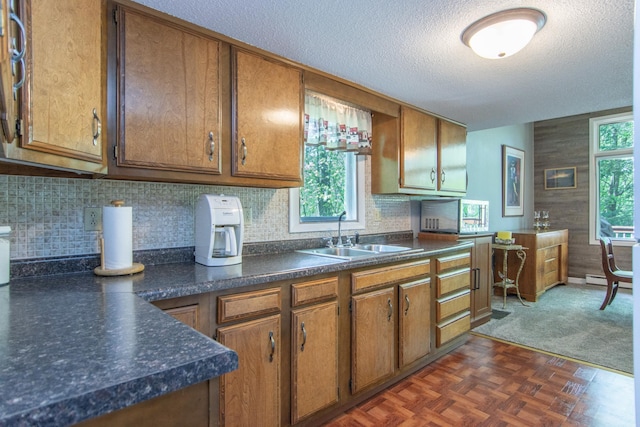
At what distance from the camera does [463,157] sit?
11.7ft

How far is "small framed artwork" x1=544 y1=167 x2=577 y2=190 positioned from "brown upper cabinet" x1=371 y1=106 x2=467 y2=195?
12.1 feet

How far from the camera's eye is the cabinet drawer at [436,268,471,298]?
2.71m

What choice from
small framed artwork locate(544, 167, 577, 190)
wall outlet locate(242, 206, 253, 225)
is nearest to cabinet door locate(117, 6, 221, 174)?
wall outlet locate(242, 206, 253, 225)

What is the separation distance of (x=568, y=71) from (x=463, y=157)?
4.52 ft

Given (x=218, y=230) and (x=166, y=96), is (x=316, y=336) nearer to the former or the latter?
(x=218, y=230)

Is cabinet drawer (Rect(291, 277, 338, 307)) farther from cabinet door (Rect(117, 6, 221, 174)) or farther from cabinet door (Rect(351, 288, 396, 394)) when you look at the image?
cabinet door (Rect(117, 6, 221, 174))

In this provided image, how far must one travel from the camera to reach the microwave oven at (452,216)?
3299 millimetres

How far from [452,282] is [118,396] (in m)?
2.74

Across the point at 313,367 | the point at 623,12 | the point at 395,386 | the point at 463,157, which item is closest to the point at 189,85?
the point at 313,367

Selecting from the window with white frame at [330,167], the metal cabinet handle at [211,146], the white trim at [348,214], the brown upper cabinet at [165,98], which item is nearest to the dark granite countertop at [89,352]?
the brown upper cabinet at [165,98]

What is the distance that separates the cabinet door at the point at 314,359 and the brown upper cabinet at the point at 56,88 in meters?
1.21

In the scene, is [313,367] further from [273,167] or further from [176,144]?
[176,144]

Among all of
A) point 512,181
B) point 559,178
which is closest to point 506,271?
point 512,181

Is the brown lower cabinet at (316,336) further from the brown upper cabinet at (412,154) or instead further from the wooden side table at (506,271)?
the wooden side table at (506,271)
